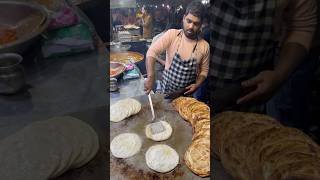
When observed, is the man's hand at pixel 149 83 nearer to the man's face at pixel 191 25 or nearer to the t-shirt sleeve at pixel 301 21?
the man's face at pixel 191 25

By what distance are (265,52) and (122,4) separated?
1.01ft

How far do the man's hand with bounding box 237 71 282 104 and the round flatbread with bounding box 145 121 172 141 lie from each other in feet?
0.71

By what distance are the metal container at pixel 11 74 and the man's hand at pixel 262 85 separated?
683mm

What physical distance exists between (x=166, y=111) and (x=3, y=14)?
62cm

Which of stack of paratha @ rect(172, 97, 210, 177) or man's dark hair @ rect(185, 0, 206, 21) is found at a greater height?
man's dark hair @ rect(185, 0, 206, 21)

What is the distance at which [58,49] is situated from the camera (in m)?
1.11

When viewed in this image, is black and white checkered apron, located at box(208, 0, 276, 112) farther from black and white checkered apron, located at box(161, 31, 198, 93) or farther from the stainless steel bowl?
the stainless steel bowl

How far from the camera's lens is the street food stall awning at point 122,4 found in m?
0.55

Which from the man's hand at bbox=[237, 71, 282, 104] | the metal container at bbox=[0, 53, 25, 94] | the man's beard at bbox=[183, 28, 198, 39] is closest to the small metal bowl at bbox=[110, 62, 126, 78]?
the man's beard at bbox=[183, 28, 198, 39]

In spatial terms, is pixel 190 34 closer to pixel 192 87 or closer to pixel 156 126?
pixel 192 87

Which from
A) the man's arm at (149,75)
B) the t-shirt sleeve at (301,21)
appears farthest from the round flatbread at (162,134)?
the t-shirt sleeve at (301,21)

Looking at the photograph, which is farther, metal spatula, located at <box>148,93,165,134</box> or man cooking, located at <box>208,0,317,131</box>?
metal spatula, located at <box>148,93,165,134</box>

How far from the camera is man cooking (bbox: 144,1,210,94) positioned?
0.57 m

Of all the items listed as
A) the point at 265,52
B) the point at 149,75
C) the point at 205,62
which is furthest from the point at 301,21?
the point at 149,75
